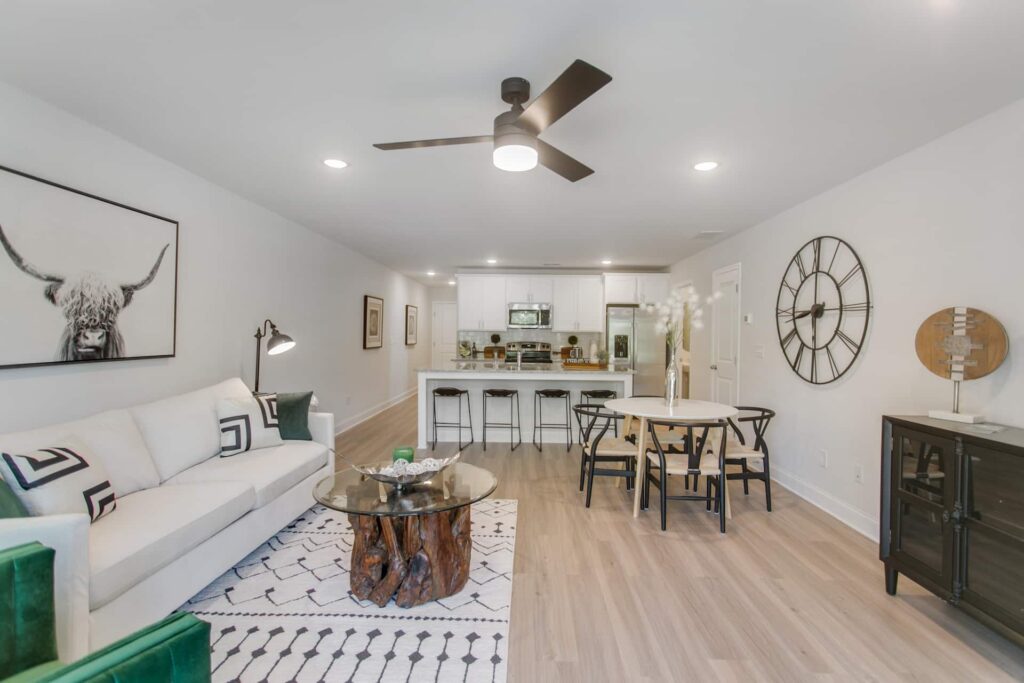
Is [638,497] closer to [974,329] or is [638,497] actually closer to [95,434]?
[974,329]

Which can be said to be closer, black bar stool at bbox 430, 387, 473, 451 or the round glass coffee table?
the round glass coffee table

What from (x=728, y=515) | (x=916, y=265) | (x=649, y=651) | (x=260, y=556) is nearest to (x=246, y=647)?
(x=260, y=556)

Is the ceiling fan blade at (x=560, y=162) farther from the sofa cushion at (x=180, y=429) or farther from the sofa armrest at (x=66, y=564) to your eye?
the sofa cushion at (x=180, y=429)

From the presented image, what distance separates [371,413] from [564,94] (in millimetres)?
6093

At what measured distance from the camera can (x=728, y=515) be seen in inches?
129

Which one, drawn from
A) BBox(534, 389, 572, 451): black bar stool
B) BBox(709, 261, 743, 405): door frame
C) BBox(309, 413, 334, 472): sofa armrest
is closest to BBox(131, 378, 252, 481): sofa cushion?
BBox(309, 413, 334, 472): sofa armrest

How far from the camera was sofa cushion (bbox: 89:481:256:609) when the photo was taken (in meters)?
1.69

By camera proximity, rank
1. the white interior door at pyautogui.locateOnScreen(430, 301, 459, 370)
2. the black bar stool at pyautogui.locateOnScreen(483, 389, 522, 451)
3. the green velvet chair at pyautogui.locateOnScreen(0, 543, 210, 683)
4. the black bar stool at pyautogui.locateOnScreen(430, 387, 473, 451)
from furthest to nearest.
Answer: the white interior door at pyautogui.locateOnScreen(430, 301, 459, 370) → the black bar stool at pyautogui.locateOnScreen(483, 389, 522, 451) → the black bar stool at pyautogui.locateOnScreen(430, 387, 473, 451) → the green velvet chair at pyautogui.locateOnScreen(0, 543, 210, 683)

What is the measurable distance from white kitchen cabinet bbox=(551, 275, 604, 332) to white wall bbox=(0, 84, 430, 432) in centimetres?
298

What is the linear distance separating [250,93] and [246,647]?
247 cm

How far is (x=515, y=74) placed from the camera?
1914mm

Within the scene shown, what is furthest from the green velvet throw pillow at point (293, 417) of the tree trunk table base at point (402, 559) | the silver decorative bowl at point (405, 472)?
the tree trunk table base at point (402, 559)

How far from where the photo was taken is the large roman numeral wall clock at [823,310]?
3111 mm

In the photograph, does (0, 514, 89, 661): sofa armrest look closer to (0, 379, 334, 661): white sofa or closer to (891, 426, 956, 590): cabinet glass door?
(0, 379, 334, 661): white sofa
